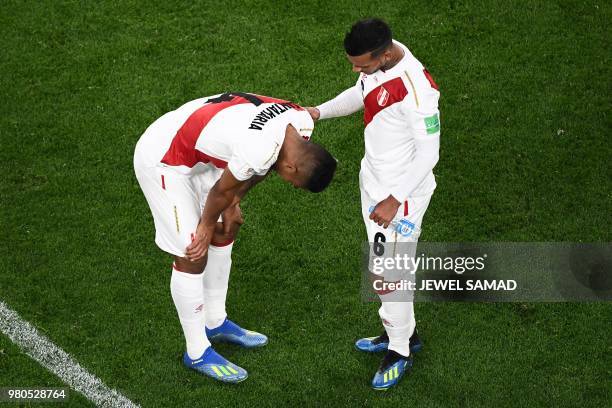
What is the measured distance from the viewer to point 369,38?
5441 mm

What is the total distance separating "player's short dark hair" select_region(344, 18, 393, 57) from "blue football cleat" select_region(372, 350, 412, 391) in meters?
2.07

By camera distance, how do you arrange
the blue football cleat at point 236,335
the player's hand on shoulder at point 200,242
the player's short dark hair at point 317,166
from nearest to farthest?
1. the player's short dark hair at point 317,166
2. the player's hand on shoulder at point 200,242
3. the blue football cleat at point 236,335

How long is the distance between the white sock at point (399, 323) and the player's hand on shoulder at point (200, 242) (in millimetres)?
1194

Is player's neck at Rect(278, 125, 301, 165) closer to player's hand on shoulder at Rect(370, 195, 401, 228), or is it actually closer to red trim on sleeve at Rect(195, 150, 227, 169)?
red trim on sleeve at Rect(195, 150, 227, 169)

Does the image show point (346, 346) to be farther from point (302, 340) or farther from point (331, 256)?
point (331, 256)

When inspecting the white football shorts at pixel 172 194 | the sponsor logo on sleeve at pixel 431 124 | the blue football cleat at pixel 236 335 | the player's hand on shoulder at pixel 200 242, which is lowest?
the blue football cleat at pixel 236 335

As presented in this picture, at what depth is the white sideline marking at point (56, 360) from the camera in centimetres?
632

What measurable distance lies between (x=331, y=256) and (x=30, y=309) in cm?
220

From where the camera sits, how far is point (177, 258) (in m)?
6.16

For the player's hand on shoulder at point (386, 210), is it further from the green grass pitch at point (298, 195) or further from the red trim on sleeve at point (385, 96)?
the green grass pitch at point (298, 195)

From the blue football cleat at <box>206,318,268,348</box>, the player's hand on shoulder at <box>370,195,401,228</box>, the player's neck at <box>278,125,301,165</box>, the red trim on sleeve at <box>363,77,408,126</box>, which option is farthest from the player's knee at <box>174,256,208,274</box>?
the red trim on sleeve at <box>363,77,408,126</box>

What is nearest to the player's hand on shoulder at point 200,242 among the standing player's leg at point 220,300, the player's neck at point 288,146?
the standing player's leg at point 220,300

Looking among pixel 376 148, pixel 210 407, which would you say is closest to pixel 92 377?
pixel 210 407

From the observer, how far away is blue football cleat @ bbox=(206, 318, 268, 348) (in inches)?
265
